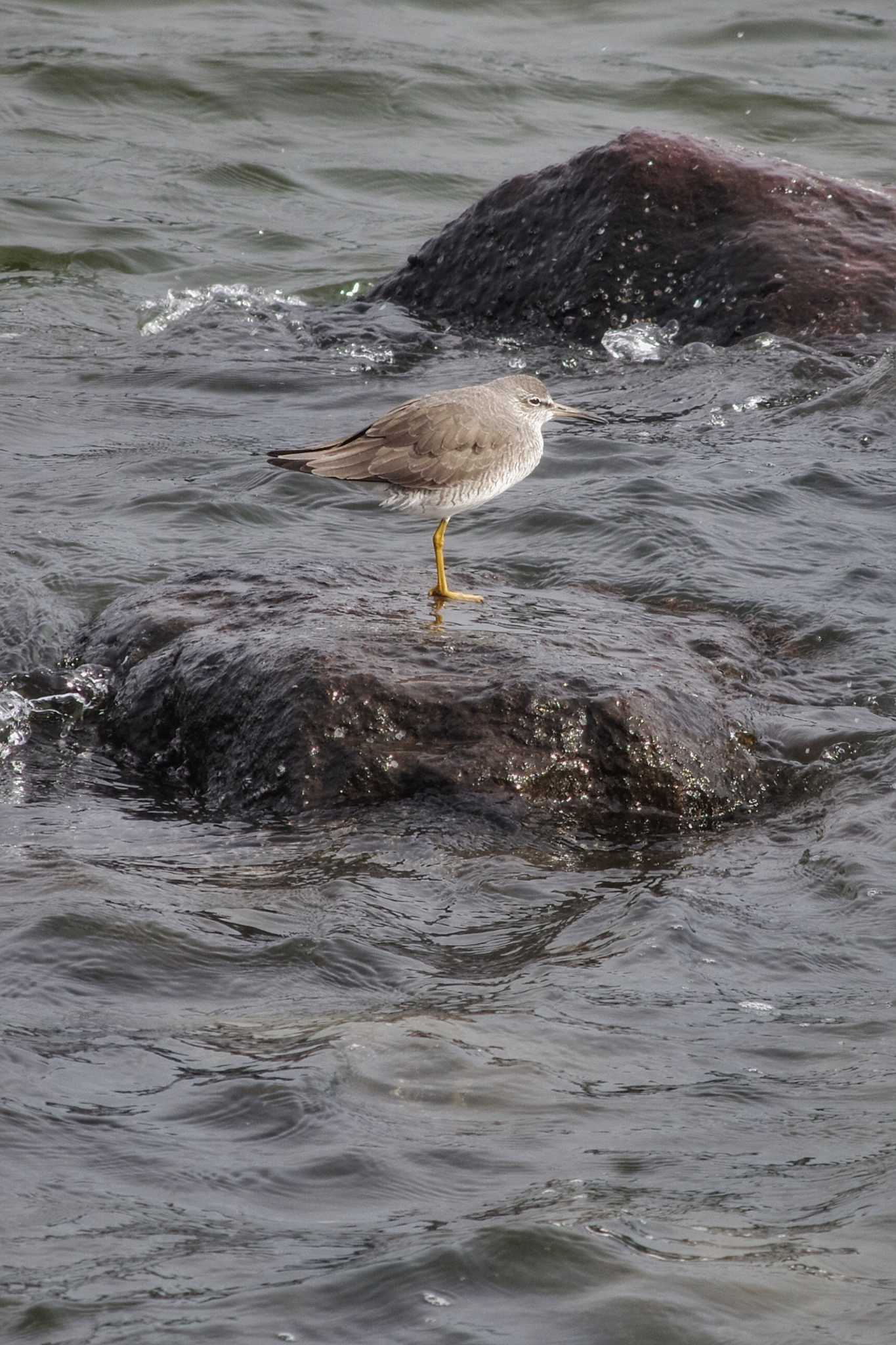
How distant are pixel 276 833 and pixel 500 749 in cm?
70

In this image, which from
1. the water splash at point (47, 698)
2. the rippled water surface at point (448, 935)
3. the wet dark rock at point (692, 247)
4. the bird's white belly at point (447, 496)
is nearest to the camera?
the rippled water surface at point (448, 935)

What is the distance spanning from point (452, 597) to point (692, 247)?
3863 millimetres

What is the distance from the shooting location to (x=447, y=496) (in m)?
6.05

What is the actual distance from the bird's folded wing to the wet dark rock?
10.2 ft

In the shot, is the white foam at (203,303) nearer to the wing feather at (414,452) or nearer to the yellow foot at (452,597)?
the wing feather at (414,452)

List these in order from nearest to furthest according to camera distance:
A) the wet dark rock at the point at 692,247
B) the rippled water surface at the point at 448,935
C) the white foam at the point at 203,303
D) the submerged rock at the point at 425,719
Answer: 1. the rippled water surface at the point at 448,935
2. the submerged rock at the point at 425,719
3. the wet dark rock at the point at 692,247
4. the white foam at the point at 203,303

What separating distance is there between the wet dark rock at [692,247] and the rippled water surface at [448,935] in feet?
0.89

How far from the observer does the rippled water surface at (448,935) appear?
3123 millimetres

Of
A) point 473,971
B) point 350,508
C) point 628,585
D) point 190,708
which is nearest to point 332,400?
point 350,508

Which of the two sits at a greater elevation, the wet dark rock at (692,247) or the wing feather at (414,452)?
the wet dark rock at (692,247)

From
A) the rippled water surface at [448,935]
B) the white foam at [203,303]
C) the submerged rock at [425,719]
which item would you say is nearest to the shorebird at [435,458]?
the rippled water surface at [448,935]

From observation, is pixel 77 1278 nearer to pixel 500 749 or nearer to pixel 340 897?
pixel 340 897

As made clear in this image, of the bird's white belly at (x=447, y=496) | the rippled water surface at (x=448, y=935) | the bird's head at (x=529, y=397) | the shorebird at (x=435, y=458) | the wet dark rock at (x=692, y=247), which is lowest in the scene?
the rippled water surface at (x=448, y=935)

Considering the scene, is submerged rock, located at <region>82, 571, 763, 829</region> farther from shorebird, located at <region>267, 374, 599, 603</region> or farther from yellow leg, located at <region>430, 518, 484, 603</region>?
shorebird, located at <region>267, 374, 599, 603</region>
